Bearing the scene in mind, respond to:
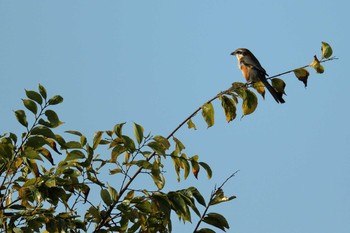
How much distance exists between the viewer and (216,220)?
4.12 m

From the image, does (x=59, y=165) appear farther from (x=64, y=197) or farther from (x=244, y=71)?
(x=244, y=71)

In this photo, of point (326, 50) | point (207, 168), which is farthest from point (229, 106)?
point (326, 50)

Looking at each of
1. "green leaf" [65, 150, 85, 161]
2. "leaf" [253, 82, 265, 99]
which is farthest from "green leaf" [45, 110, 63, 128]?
"leaf" [253, 82, 265, 99]

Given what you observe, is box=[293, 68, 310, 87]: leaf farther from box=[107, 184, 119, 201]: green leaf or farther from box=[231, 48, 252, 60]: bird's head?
box=[231, 48, 252, 60]: bird's head

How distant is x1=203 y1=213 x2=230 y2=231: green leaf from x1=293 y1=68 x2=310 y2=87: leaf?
1.49m

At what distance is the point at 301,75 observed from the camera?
5.09 meters

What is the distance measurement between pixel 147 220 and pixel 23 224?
0.79m

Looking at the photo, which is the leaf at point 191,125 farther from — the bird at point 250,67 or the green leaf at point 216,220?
the bird at point 250,67

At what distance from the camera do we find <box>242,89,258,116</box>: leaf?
4.86 meters

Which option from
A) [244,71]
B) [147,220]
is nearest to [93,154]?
[147,220]

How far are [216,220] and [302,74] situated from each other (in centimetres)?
157

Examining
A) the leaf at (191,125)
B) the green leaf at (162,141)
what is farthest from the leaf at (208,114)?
the green leaf at (162,141)

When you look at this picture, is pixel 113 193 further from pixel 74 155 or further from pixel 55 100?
pixel 55 100

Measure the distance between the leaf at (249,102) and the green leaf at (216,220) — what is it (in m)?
1.06
